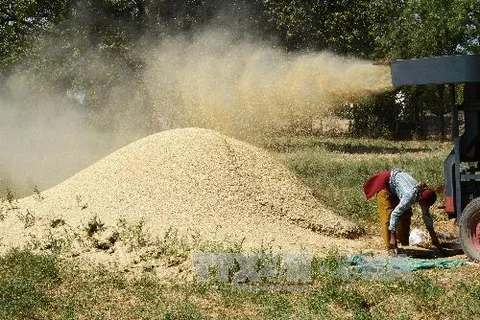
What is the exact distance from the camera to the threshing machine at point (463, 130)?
26.4ft

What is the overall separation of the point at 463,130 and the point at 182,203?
3659 millimetres

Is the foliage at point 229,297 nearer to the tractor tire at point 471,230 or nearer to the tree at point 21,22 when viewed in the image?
the tractor tire at point 471,230

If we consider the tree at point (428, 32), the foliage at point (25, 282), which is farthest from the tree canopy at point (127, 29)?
the foliage at point (25, 282)

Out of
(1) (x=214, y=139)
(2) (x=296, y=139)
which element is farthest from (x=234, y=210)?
(2) (x=296, y=139)

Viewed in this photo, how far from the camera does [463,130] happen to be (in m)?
8.73

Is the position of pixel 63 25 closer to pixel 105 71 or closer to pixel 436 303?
pixel 105 71

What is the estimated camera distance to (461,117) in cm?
879

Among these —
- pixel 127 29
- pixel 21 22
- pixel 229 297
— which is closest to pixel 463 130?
pixel 229 297

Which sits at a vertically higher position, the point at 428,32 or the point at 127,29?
the point at 428,32

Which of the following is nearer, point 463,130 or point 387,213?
point 463,130

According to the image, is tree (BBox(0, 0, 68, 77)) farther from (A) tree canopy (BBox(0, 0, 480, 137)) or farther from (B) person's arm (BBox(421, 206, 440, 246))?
(B) person's arm (BBox(421, 206, 440, 246))

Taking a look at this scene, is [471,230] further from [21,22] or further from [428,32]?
[428,32]

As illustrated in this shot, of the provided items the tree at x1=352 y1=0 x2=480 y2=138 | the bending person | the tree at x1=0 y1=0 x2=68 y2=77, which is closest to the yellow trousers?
the bending person

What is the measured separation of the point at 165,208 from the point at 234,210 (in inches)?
36.2
